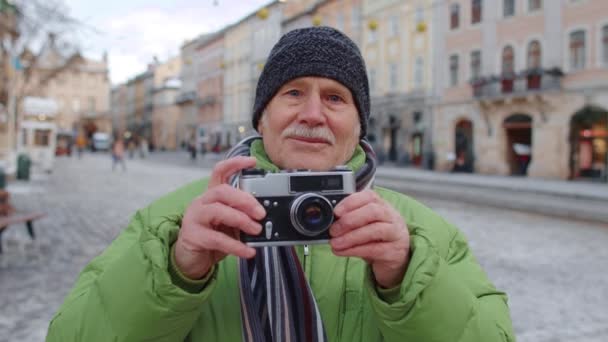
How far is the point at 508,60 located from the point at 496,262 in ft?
70.6

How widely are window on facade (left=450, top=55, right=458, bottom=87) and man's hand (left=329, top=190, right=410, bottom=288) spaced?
30.0 meters

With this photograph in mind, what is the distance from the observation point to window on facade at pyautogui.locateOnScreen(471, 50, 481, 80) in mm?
28391

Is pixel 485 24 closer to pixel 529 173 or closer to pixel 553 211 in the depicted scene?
pixel 529 173

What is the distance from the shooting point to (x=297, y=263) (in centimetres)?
149

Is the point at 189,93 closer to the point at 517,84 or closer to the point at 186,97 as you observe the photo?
the point at 186,97

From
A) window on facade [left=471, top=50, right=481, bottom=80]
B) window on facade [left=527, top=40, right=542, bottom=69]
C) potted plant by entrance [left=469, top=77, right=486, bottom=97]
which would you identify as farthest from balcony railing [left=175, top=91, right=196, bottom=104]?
window on facade [left=527, top=40, right=542, bottom=69]

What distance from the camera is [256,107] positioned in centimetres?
186

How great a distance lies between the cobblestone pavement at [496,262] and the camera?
199 inches

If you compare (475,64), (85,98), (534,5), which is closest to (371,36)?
(475,64)

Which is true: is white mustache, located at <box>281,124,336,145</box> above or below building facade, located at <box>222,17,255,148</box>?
below

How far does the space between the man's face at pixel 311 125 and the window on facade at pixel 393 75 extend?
3302 cm

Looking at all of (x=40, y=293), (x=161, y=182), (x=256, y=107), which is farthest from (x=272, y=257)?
(x=161, y=182)

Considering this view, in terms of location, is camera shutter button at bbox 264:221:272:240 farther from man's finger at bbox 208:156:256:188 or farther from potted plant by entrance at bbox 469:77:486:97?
potted plant by entrance at bbox 469:77:486:97

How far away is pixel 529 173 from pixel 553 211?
13.2 meters
